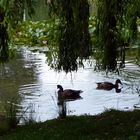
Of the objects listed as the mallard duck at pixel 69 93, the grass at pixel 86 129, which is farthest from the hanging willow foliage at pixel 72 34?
the mallard duck at pixel 69 93

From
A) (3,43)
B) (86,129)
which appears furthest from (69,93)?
(3,43)

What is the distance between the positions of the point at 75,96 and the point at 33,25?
44.7 feet

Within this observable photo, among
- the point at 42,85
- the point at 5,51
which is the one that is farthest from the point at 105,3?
the point at 42,85

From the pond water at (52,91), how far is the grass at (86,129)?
5.27ft

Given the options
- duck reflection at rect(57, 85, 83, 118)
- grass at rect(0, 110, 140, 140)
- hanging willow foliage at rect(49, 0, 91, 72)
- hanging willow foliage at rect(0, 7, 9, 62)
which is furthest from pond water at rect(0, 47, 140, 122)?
hanging willow foliage at rect(0, 7, 9, 62)

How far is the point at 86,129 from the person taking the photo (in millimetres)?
7449

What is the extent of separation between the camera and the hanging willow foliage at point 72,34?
682 centimetres

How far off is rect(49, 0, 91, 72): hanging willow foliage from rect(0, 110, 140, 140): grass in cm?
97

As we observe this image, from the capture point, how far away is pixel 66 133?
7168 millimetres

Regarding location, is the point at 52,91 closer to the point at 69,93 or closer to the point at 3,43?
the point at 69,93

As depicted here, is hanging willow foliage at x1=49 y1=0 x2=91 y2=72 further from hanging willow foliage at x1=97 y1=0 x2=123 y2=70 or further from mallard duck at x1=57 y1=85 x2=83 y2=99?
mallard duck at x1=57 y1=85 x2=83 y2=99

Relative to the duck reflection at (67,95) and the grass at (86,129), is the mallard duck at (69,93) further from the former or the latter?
the grass at (86,129)

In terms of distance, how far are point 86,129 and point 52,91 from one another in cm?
619

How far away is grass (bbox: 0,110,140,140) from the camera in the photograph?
6.85 metres
